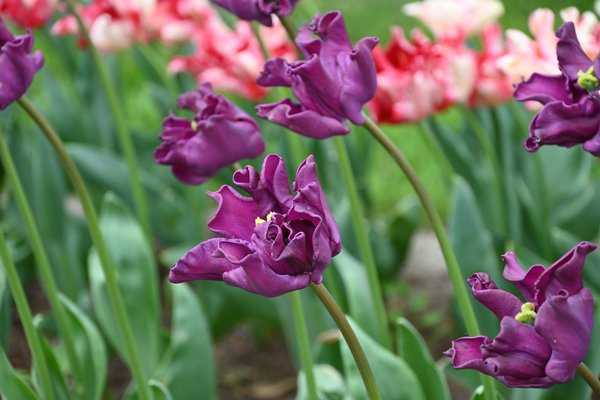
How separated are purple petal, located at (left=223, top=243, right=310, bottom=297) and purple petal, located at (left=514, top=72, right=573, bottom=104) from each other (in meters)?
0.29

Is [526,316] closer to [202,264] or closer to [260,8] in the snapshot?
[202,264]

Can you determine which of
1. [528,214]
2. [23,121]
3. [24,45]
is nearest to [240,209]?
[24,45]

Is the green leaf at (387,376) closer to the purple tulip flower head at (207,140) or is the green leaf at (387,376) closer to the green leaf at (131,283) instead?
the purple tulip flower head at (207,140)

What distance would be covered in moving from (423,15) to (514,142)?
29cm

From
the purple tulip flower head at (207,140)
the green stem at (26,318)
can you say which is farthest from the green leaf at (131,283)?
the purple tulip flower head at (207,140)

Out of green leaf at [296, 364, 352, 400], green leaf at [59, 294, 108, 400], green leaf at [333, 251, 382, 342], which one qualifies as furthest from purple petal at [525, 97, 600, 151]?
green leaf at [59, 294, 108, 400]

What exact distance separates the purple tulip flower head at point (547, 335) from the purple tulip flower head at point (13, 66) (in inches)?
18.8

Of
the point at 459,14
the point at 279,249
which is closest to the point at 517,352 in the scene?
the point at 279,249

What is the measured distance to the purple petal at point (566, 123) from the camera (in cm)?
83

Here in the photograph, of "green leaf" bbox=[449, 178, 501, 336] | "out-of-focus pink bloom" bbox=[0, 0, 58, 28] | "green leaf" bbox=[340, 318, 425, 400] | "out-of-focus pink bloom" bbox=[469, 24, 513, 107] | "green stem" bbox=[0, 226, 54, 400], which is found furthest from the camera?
"out-of-focus pink bloom" bbox=[0, 0, 58, 28]

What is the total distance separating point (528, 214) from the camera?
1763mm

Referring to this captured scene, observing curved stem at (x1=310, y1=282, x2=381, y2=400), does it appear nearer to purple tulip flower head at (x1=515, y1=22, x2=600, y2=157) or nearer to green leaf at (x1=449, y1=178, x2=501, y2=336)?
purple tulip flower head at (x1=515, y1=22, x2=600, y2=157)

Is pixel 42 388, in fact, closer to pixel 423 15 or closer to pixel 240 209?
pixel 240 209

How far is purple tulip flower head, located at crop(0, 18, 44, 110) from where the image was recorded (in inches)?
37.4
